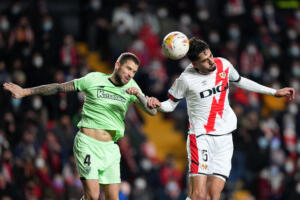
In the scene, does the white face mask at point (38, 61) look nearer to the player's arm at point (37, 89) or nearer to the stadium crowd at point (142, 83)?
the stadium crowd at point (142, 83)

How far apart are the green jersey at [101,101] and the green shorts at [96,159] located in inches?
9.1

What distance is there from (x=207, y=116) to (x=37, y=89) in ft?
8.28

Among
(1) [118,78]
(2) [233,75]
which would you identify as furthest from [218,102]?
(1) [118,78]

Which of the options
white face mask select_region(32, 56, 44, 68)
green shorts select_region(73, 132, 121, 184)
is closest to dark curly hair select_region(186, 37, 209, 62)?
green shorts select_region(73, 132, 121, 184)

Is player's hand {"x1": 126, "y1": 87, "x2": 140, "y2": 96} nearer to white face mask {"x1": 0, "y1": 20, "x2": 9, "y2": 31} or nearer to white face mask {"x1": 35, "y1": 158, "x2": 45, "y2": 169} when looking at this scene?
white face mask {"x1": 35, "y1": 158, "x2": 45, "y2": 169}

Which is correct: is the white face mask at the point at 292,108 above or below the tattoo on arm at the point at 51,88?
below

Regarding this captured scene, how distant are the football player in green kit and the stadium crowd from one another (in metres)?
4.39

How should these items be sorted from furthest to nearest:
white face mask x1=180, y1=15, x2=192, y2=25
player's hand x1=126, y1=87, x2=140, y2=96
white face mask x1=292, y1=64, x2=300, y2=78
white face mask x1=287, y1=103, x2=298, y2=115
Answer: white face mask x1=292, y1=64, x2=300, y2=78 < white face mask x1=180, y1=15, x2=192, y2=25 < white face mask x1=287, y1=103, x2=298, y2=115 < player's hand x1=126, y1=87, x2=140, y2=96

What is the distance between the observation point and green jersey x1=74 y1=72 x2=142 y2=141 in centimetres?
1010

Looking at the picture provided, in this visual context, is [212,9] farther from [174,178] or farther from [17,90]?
[17,90]

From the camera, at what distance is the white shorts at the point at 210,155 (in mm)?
10383

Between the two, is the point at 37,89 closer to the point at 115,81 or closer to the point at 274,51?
the point at 115,81

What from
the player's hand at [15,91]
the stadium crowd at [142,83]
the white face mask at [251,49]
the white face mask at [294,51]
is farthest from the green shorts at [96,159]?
the white face mask at [294,51]

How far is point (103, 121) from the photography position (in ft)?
33.1
